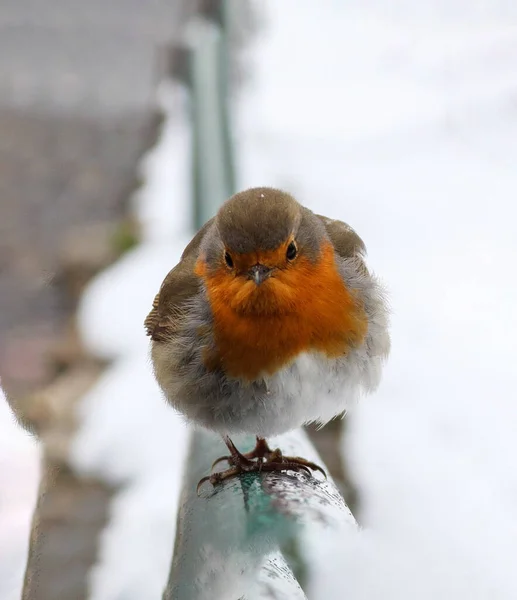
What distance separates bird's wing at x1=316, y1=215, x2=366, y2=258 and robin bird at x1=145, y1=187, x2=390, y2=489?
2 centimetres

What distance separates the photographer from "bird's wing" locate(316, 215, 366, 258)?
1328 millimetres

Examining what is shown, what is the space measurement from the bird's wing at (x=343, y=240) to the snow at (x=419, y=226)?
12 cm

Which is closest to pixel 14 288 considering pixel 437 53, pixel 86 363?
pixel 86 363

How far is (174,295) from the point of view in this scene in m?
1.30

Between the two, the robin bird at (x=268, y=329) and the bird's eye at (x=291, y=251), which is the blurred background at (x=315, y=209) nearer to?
the robin bird at (x=268, y=329)

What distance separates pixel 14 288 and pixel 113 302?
400 mm

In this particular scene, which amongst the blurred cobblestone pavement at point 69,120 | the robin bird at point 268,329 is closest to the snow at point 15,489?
the robin bird at point 268,329

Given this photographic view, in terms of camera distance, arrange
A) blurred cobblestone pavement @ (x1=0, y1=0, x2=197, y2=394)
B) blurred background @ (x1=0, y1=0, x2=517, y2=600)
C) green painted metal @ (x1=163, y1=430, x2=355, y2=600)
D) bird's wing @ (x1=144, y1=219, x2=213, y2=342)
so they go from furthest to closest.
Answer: blurred cobblestone pavement @ (x1=0, y1=0, x2=197, y2=394) → bird's wing @ (x1=144, y1=219, x2=213, y2=342) → blurred background @ (x1=0, y1=0, x2=517, y2=600) → green painted metal @ (x1=163, y1=430, x2=355, y2=600)

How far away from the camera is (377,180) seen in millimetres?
1833

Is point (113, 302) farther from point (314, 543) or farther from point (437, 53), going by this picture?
point (437, 53)

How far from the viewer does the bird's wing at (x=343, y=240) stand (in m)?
1.33

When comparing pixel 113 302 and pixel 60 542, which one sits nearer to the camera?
pixel 60 542

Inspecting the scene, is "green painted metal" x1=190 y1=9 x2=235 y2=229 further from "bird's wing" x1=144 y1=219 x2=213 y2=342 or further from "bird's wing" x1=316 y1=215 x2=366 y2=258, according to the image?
"bird's wing" x1=316 y1=215 x2=366 y2=258

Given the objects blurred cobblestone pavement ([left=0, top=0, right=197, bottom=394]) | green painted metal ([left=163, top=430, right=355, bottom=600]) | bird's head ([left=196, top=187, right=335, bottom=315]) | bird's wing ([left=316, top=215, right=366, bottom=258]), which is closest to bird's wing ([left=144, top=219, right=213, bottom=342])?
bird's head ([left=196, top=187, right=335, bottom=315])
